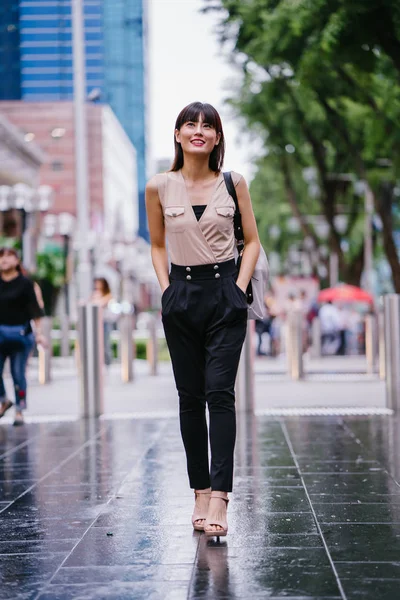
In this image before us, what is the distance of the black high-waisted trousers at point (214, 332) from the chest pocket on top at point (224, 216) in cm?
17

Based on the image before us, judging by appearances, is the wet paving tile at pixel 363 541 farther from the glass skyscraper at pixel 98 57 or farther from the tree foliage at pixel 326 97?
the glass skyscraper at pixel 98 57

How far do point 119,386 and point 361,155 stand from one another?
45.0 ft

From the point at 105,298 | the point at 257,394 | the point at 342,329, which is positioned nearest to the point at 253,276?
the point at 257,394

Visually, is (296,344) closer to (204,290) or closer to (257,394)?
(257,394)

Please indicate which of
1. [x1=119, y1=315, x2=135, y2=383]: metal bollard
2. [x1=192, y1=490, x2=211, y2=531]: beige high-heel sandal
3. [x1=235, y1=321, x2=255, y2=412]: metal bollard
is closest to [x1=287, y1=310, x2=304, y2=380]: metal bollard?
[x1=119, y1=315, x2=135, y2=383]: metal bollard

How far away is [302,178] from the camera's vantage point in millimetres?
37938

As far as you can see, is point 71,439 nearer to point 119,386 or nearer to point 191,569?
point 191,569

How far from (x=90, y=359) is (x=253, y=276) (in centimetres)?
644

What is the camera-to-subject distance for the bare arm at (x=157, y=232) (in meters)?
5.40

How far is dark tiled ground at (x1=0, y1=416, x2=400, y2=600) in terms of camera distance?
4.22 metres

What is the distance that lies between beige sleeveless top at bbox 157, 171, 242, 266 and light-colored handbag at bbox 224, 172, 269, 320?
0.05 m

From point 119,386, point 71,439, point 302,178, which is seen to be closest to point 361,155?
point 302,178

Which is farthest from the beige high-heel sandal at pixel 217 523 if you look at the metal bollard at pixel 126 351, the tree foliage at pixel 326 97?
the metal bollard at pixel 126 351

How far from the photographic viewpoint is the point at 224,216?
530cm
